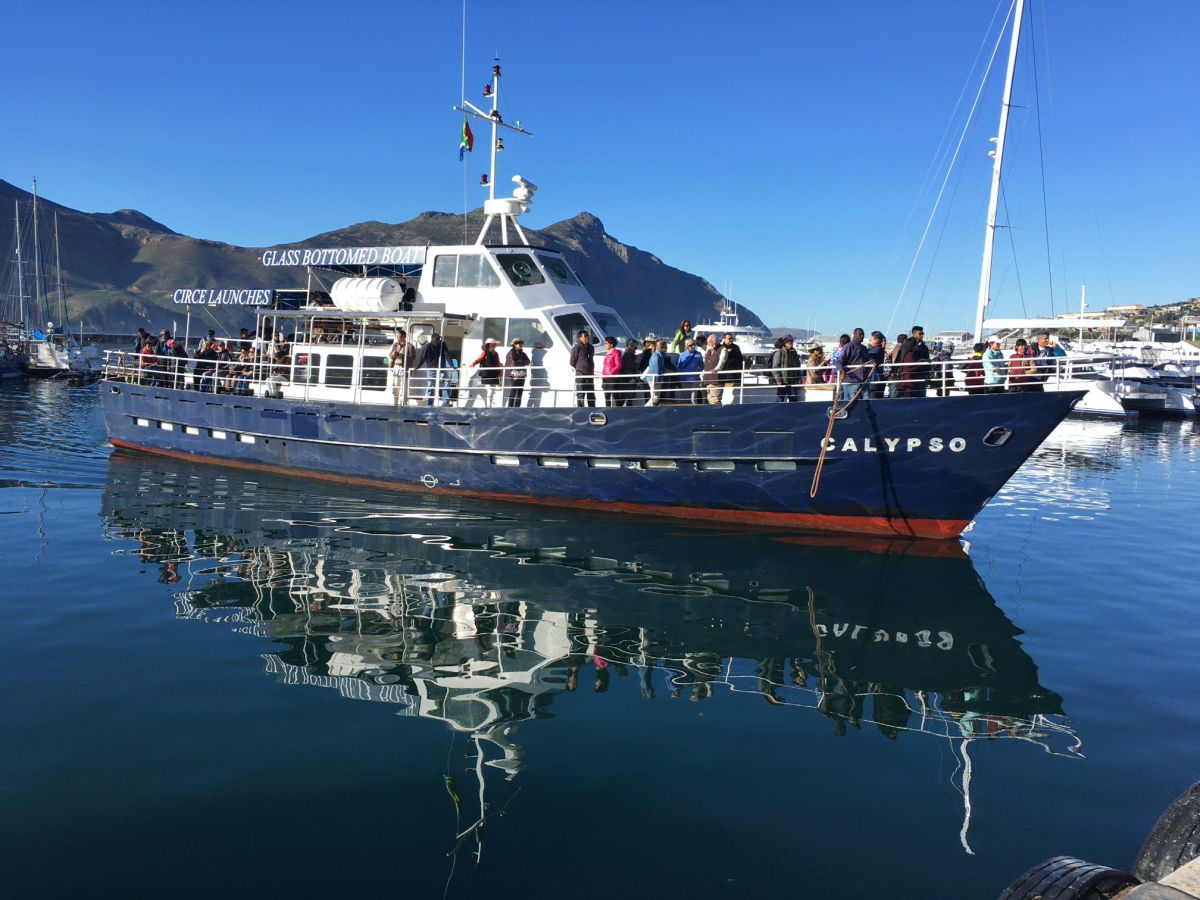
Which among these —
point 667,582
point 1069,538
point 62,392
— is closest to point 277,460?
point 667,582

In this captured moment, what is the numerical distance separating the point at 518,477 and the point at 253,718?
352 inches

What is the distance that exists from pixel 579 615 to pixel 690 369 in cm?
621

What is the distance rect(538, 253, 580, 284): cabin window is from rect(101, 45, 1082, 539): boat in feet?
0.26

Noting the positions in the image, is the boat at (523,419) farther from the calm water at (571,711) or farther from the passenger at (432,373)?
the calm water at (571,711)

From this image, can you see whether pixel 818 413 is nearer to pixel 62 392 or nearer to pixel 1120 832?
pixel 1120 832

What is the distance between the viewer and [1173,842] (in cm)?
396

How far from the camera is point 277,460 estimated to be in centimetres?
1834

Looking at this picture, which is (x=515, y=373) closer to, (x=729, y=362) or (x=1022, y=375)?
(x=729, y=362)

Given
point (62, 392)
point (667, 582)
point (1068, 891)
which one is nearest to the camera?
→ point (1068, 891)

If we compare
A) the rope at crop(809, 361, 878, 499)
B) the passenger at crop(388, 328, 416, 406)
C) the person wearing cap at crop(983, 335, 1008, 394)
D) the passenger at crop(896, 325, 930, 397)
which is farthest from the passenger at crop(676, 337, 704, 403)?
the passenger at crop(388, 328, 416, 406)

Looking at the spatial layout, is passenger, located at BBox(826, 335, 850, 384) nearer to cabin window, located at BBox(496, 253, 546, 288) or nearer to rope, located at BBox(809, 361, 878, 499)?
rope, located at BBox(809, 361, 878, 499)

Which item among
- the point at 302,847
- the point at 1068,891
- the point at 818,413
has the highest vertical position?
the point at 818,413

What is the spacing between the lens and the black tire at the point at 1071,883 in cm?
350

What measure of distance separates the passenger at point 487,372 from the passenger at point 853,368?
241 inches
